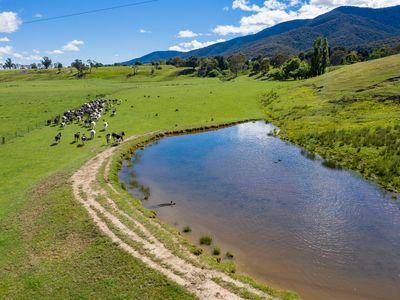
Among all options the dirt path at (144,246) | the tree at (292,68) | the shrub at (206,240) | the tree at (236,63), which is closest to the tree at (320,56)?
the tree at (292,68)

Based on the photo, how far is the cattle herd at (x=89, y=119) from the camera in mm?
48972

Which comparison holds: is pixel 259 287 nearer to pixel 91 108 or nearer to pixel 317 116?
pixel 317 116

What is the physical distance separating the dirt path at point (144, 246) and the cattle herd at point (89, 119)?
18.1 metres

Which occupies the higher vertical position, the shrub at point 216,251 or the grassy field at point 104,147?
the grassy field at point 104,147

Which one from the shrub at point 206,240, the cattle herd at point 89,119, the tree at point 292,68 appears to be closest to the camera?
the shrub at point 206,240

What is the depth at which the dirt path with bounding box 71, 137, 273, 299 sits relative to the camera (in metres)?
16.8

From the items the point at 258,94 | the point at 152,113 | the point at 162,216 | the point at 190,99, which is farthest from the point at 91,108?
the point at 162,216

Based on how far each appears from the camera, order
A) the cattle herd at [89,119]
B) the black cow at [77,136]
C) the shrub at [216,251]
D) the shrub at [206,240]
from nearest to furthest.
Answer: the shrub at [216,251] < the shrub at [206,240] < the cattle herd at [89,119] < the black cow at [77,136]

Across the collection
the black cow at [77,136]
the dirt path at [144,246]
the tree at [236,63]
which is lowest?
the dirt path at [144,246]

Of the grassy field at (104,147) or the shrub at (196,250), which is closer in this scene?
the grassy field at (104,147)

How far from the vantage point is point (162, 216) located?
87.8 ft

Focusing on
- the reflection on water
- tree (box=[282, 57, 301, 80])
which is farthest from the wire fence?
tree (box=[282, 57, 301, 80])

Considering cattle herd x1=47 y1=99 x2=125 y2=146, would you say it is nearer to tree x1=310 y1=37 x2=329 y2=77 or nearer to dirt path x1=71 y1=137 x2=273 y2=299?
dirt path x1=71 y1=137 x2=273 y2=299

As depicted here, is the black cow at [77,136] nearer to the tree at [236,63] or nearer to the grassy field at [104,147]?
the grassy field at [104,147]
